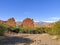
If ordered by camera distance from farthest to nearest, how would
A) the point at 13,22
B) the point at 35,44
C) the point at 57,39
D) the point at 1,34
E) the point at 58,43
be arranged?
the point at 13,22 < the point at 1,34 < the point at 57,39 < the point at 58,43 < the point at 35,44

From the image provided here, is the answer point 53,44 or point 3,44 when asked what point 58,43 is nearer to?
point 53,44

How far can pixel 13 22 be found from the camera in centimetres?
6172

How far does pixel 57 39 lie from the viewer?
64.2ft

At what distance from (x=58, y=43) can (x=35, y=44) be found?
2.23 m

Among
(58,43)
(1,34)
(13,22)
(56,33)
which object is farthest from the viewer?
(13,22)

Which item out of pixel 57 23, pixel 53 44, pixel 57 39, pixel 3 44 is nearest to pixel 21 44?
pixel 3 44

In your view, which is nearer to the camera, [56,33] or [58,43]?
[58,43]

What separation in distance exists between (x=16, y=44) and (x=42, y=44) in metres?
2.07

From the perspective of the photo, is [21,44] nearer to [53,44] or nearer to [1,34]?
[53,44]

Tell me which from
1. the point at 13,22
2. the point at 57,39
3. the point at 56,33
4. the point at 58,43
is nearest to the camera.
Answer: the point at 58,43

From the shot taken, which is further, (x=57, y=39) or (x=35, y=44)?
(x=57, y=39)

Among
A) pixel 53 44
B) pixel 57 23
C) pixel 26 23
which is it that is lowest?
pixel 53 44

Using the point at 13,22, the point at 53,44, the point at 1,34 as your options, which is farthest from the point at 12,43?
the point at 13,22

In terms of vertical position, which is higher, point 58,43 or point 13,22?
point 13,22
